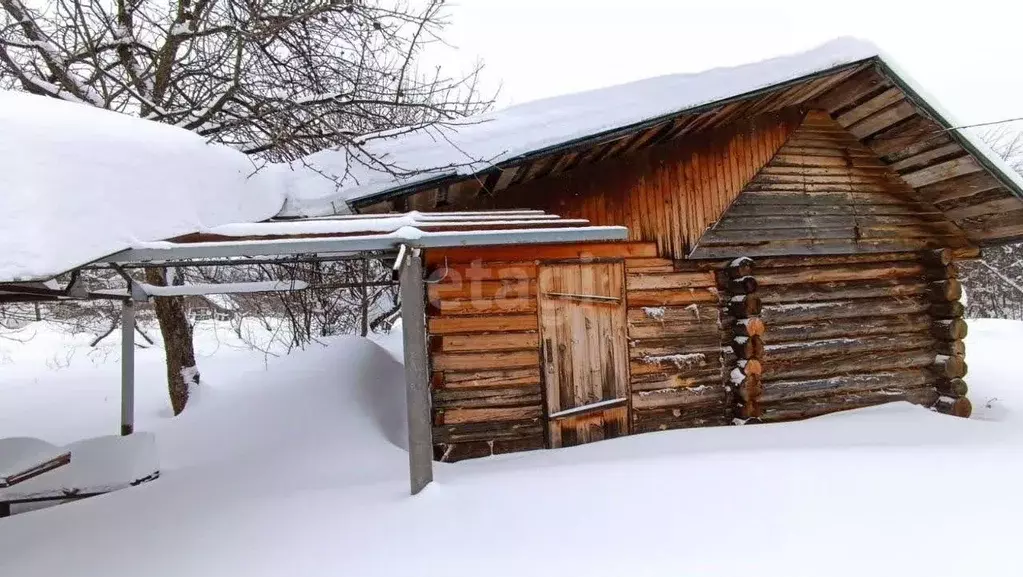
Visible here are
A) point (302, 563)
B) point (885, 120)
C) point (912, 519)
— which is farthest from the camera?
point (885, 120)

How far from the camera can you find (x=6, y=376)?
1388cm

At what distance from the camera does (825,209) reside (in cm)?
677

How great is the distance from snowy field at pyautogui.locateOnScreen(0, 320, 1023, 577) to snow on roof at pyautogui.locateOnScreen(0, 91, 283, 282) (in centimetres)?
184

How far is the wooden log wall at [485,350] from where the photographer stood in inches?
222

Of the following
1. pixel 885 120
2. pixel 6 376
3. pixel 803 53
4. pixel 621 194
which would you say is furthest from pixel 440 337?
pixel 6 376

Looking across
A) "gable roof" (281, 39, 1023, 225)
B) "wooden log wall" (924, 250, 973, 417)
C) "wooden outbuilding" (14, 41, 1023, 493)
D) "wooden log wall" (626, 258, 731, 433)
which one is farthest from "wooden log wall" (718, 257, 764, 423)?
"wooden log wall" (924, 250, 973, 417)

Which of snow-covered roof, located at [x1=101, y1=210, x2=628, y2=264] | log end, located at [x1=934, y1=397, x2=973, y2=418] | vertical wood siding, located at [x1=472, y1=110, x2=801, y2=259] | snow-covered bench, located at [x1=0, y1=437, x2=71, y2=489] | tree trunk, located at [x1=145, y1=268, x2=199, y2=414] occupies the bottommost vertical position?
log end, located at [x1=934, y1=397, x2=973, y2=418]

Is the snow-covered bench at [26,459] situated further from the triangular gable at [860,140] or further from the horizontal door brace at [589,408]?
the horizontal door brace at [589,408]

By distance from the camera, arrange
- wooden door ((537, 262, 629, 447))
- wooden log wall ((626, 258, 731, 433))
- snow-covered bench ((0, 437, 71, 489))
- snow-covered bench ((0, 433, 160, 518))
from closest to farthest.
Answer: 1. snow-covered bench ((0, 437, 71, 489))
2. snow-covered bench ((0, 433, 160, 518))
3. wooden door ((537, 262, 629, 447))
4. wooden log wall ((626, 258, 731, 433))

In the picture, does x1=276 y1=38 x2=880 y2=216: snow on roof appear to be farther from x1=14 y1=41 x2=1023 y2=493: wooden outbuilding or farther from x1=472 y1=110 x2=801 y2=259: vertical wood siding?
x1=472 y1=110 x2=801 y2=259: vertical wood siding

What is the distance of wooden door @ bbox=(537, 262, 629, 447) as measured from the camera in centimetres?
582

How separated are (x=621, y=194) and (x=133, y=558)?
17.7 ft

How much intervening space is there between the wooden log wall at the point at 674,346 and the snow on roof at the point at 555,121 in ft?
5.70

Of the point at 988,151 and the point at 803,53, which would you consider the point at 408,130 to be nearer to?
the point at 803,53
